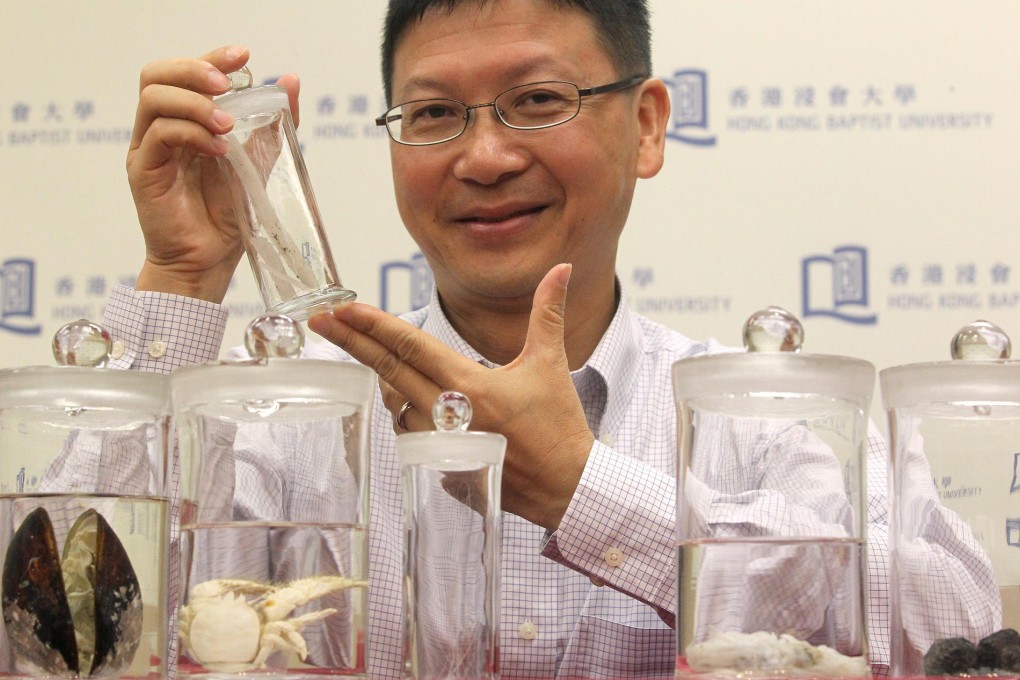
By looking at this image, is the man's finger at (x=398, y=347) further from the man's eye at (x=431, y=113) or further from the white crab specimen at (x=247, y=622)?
the man's eye at (x=431, y=113)

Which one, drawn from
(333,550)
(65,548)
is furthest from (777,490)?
(65,548)

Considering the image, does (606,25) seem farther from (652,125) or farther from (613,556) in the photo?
(613,556)

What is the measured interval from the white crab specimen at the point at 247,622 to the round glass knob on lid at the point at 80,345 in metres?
0.17

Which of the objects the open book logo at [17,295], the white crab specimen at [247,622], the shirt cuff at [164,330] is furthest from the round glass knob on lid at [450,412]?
the open book logo at [17,295]

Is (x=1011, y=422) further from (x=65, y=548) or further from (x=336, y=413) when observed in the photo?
(x=65, y=548)

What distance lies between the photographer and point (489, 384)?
88cm

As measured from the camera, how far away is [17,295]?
2.33 metres

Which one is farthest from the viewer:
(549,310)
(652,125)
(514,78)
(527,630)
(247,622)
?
(652,125)

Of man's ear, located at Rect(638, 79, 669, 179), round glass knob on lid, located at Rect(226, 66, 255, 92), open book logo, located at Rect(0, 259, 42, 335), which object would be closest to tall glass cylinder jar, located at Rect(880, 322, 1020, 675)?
round glass knob on lid, located at Rect(226, 66, 255, 92)

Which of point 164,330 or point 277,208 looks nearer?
point 277,208

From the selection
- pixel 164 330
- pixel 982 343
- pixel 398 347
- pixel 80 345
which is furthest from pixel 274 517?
pixel 164 330

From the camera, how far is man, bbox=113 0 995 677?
923 mm

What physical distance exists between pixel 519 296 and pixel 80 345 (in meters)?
0.91

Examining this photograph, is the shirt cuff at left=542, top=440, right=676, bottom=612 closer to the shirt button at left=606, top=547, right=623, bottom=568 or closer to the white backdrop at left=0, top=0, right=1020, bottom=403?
the shirt button at left=606, top=547, right=623, bottom=568
